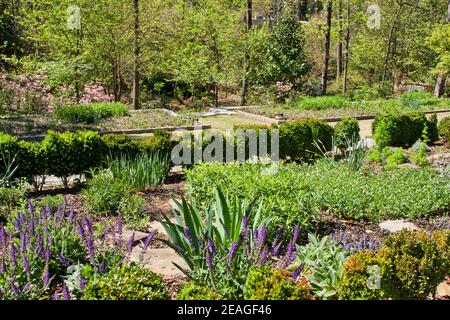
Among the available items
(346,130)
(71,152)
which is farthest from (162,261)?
(346,130)

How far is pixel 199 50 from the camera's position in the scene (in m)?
21.0

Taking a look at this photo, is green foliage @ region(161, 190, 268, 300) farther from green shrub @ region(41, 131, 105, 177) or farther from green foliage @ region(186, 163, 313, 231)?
green shrub @ region(41, 131, 105, 177)

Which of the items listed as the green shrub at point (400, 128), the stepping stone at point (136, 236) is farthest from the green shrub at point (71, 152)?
the green shrub at point (400, 128)

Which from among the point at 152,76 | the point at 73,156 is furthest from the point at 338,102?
the point at 73,156

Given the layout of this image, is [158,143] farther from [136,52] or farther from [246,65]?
[246,65]

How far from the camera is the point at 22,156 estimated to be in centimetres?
722

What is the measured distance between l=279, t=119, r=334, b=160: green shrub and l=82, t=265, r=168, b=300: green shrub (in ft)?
21.5

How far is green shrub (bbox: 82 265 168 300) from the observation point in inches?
118

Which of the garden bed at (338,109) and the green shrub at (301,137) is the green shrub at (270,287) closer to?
the green shrub at (301,137)

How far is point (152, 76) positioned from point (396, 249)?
1915cm

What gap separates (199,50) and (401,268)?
1835 cm

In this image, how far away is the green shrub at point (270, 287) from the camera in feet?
10.1

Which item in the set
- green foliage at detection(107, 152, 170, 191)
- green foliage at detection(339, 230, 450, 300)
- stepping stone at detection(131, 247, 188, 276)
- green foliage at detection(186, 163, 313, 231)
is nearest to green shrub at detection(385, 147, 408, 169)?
green foliage at detection(186, 163, 313, 231)

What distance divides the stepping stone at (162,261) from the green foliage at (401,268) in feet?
4.79
